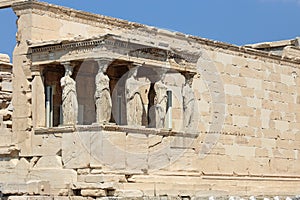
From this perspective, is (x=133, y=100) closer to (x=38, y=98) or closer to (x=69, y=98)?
(x=69, y=98)

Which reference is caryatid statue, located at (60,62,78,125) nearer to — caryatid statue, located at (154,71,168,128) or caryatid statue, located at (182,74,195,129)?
caryatid statue, located at (154,71,168,128)

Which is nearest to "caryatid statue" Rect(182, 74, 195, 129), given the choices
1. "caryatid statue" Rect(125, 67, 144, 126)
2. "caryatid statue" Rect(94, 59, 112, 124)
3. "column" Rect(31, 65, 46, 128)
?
"caryatid statue" Rect(125, 67, 144, 126)

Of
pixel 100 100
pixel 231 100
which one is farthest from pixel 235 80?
pixel 100 100

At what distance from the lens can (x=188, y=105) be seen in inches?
763

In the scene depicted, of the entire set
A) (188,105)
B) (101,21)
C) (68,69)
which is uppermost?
(101,21)

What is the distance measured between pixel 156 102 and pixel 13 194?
154 inches

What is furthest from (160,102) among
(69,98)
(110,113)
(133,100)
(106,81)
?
(69,98)

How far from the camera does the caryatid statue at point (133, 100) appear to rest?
55.0 ft

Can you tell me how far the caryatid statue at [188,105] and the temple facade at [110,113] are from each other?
Result: 0.03 m

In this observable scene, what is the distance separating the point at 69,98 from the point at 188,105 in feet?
12.8

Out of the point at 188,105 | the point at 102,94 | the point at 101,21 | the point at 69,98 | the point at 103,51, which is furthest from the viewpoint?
the point at 188,105

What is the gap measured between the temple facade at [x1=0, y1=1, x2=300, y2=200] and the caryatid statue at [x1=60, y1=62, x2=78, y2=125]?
0.02m

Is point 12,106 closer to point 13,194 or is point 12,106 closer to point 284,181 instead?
point 13,194

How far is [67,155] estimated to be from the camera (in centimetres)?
1614
